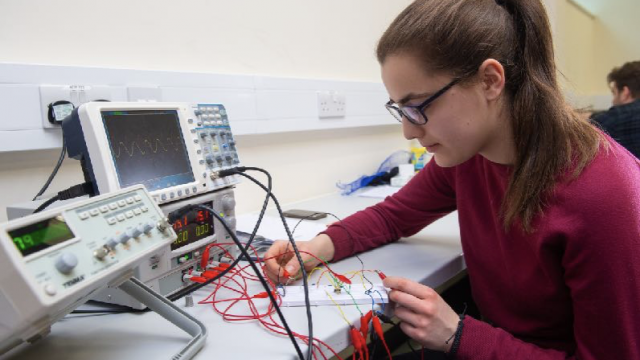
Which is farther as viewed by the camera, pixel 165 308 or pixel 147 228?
pixel 165 308

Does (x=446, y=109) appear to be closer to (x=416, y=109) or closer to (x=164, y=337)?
(x=416, y=109)

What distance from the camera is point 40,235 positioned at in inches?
18.7

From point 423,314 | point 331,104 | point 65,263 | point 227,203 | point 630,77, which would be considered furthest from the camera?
point 630,77

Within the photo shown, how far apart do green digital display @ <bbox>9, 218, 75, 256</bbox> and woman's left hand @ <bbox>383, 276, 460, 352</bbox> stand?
1.74 ft

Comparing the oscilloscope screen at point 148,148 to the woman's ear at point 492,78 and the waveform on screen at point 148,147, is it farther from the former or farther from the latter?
the woman's ear at point 492,78

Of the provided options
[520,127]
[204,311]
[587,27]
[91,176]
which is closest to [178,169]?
[91,176]

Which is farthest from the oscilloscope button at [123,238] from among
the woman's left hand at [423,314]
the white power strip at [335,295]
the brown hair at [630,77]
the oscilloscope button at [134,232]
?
Result: the brown hair at [630,77]

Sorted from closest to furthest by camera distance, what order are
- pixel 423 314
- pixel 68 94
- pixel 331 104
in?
pixel 423 314, pixel 68 94, pixel 331 104

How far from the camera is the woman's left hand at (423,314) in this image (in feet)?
2.59

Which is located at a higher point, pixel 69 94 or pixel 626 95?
pixel 69 94

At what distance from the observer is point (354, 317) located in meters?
0.75

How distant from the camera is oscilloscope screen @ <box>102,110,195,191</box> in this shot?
2.52 feet

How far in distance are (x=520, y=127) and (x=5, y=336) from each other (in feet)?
2.67

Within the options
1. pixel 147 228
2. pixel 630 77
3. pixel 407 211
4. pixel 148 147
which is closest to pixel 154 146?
pixel 148 147
